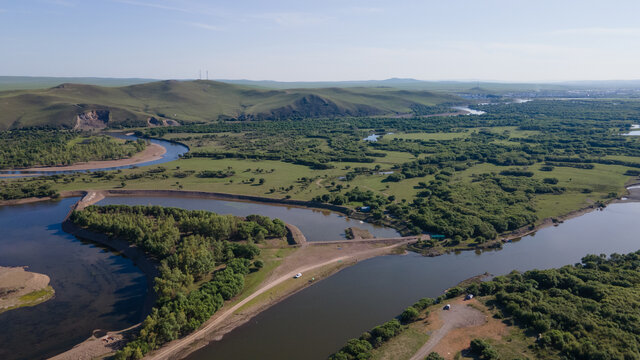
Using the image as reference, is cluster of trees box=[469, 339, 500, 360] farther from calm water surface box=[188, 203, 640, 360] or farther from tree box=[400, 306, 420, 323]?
calm water surface box=[188, 203, 640, 360]

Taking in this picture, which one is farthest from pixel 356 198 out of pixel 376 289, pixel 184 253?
pixel 184 253

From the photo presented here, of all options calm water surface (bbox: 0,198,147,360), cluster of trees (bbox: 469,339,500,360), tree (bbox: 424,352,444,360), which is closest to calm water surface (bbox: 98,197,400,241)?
calm water surface (bbox: 0,198,147,360)

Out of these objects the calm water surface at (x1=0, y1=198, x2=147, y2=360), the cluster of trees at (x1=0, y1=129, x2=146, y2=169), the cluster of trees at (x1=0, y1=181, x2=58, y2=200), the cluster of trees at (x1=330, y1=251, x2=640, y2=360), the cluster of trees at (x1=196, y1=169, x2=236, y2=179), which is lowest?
the calm water surface at (x1=0, y1=198, x2=147, y2=360)

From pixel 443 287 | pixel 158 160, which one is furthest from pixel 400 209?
pixel 158 160

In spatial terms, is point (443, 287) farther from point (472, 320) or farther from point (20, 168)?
point (20, 168)

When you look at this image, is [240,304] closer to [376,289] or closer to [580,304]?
[376,289]

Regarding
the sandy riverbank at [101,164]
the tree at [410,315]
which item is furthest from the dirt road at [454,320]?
the sandy riverbank at [101,164]
